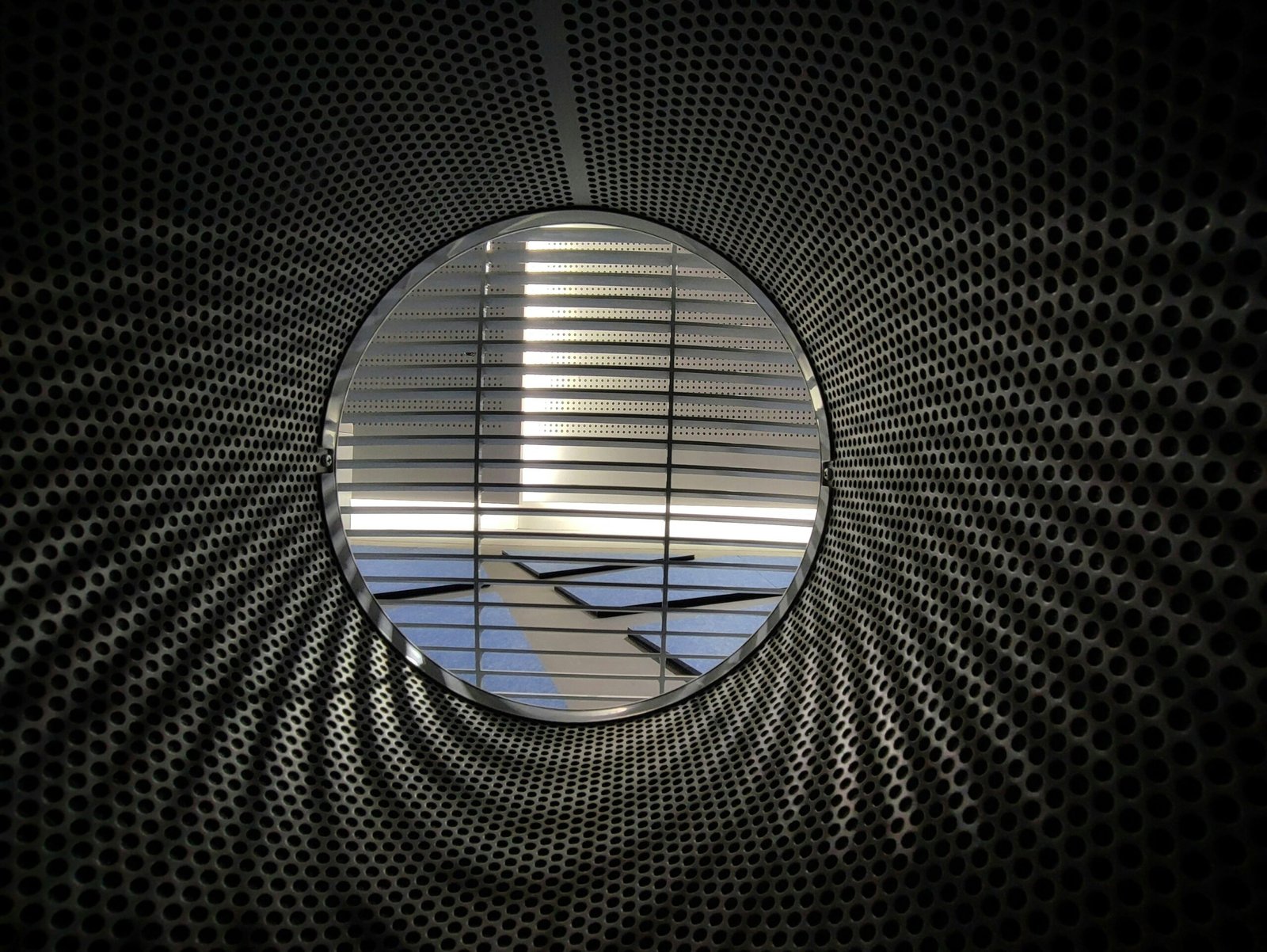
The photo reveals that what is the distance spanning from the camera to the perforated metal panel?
199 centimetres

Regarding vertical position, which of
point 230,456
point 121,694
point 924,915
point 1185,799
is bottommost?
point 924,915

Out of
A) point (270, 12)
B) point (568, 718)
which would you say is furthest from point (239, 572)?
point (270, 12)

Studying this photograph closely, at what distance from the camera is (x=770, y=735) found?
3.89 m

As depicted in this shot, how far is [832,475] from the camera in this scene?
4480 millimetres

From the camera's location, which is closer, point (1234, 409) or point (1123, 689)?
point (1234, 409)

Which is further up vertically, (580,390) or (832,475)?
(580,390)

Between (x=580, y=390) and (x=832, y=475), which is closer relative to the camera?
(x=832, y=475)

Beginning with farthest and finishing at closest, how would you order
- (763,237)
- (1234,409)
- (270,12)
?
(763,237) → (270,12) → (1234,409)

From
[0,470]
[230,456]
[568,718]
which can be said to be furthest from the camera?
[568,718]

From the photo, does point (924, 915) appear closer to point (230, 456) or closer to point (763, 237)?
point (763, 237)

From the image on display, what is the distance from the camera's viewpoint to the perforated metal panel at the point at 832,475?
6.53ft

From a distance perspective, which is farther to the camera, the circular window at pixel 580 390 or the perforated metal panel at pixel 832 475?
the circular window at pixel 580 390

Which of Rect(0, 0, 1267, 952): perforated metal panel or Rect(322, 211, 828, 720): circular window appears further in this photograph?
Rect(322, 211, 828, 720): circular window

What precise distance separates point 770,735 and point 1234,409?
2641mm
